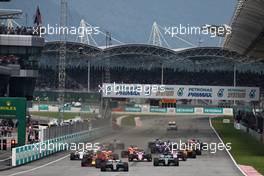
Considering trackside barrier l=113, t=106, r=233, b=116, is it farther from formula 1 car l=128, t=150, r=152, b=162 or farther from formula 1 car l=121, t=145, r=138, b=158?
formula 1 car l=128, t=150, r=152, b=162

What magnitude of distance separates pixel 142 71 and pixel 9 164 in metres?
121

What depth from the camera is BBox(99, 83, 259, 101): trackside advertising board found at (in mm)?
89750

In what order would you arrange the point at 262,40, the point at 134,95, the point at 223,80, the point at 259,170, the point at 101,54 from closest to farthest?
1. the point at 259,170
2. the point at 262,40
3. the point at 134,95
4. the point at 101,54
5. the point at 223,80

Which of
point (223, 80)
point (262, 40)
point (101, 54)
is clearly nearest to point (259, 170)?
point (262, 40)

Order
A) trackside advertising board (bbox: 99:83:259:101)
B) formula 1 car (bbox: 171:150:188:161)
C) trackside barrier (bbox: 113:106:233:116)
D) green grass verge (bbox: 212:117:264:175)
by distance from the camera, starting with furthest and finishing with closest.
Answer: trackside barrier (bbox: 113:106:233:116), trackside advertising board (bbox: 99:83:259:101), formula 1 car (bbox: 171:150:188:161), green grass verge (bbox: 212:117:264:175)

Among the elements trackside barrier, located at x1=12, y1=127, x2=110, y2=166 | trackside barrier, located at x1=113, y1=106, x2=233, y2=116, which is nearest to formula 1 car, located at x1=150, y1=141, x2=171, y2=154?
trackside barrier, located at x1=12, y1=127, x2=110, y2=166

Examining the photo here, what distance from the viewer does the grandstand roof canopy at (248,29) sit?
5484 centimetres

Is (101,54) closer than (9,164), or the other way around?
(9,164)

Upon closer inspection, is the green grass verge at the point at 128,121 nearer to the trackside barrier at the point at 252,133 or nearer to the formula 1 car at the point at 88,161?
the trackside barrier at the point at 252,133

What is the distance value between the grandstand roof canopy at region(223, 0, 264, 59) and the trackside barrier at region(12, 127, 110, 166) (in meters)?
17.4

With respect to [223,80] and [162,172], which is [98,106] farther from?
[223,80]

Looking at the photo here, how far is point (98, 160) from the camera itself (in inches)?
1604

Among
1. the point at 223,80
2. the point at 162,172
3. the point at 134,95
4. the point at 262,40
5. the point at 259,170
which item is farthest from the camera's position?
the point at 223,80

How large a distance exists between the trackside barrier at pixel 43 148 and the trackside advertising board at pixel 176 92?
17073 millimetres
